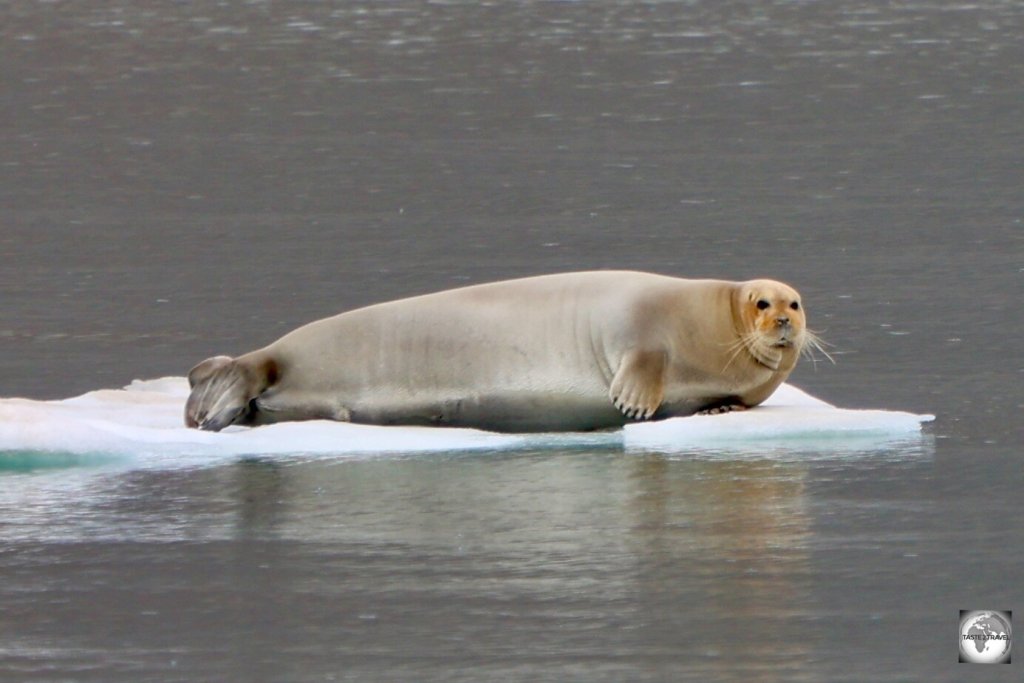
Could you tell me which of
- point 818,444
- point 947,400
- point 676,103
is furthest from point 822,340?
point 676,103

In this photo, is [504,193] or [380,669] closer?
[380,669]

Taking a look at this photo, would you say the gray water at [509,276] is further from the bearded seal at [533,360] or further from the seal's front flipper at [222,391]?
the seal's front flipper at [222,391]

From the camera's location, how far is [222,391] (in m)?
8.76

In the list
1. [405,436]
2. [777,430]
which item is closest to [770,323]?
[777,430]

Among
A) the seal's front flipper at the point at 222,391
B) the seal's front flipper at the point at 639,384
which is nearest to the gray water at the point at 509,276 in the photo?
the seal's front flipper at the point at 639,384

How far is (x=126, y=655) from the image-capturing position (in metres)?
5.70

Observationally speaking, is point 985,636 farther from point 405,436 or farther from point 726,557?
point 405,436

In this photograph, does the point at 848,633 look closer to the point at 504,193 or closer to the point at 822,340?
the point at 822,340

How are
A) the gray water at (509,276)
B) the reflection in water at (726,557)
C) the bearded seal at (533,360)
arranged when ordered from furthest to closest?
the bearded seal at (533,360) → the gray water at (509,276) → the reflection in water at (726,557)

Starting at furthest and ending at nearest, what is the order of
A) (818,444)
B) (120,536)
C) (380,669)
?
(818,444) < (120,536) < (380,669)

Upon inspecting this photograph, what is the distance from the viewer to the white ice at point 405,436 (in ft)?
26.4

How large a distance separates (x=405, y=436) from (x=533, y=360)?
2.12 feet

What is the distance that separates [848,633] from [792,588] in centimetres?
43

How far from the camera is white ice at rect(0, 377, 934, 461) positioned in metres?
8.05
